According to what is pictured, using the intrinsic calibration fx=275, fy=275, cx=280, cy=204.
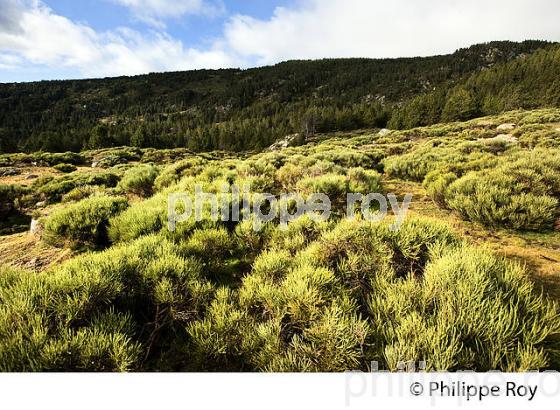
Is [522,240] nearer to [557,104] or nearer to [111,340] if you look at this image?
[111,340]

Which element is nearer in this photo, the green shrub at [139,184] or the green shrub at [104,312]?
the green shrub at [104,312]

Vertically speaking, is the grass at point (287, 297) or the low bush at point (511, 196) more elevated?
the low bush at point (511, 196)

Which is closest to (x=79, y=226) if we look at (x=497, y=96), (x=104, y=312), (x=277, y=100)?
(x=104, y=312)

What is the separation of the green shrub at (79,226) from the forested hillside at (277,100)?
185 feet

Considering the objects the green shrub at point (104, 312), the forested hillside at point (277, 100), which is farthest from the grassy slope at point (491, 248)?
the forested hillside at point (277, 100)

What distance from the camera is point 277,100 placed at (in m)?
151

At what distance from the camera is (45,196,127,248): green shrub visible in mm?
5180

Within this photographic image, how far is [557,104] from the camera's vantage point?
172 feet

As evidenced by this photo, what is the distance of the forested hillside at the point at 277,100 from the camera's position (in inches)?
2362

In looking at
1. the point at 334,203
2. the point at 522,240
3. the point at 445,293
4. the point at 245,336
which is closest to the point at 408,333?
the point at 445,293

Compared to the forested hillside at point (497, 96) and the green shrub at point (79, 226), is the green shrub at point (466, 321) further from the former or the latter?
the forested hillside at point (497, 96)

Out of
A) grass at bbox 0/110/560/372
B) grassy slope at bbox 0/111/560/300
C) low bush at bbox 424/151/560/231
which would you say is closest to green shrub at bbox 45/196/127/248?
grass at bbox 0/110/560/372

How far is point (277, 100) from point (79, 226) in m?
156

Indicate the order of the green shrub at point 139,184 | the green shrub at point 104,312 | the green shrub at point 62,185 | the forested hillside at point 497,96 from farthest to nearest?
the forested hillside at point 497,96 → the green shrub at point 62,185 → the green shrub at point 139,184 → the green shrub at point 104,312
